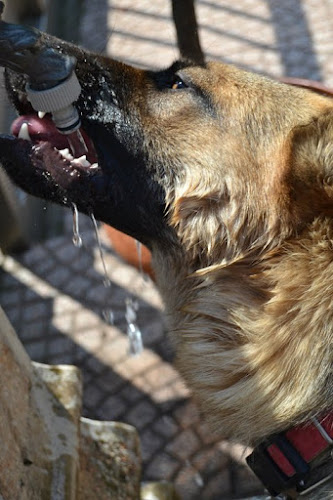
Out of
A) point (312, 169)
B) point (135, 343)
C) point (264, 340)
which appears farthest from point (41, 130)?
point (135, 343)

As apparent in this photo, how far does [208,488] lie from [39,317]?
1702mm

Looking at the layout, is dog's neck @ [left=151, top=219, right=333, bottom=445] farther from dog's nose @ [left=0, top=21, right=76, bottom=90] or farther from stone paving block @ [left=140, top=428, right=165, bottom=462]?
stone paving block @ [left=140, top=428, right=165, bottom=462]

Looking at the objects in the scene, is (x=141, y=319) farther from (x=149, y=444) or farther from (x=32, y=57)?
(x=32, y=57)

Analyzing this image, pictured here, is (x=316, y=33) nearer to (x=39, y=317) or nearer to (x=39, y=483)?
(x=39, y=317)

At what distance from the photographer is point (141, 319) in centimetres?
443

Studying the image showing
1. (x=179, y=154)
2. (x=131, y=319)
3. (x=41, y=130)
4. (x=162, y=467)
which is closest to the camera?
(x=179, y=154)

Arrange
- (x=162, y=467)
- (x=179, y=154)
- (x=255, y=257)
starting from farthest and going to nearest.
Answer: (x=162, y=467) < (x=179, y=154) < (x=255, y=257)

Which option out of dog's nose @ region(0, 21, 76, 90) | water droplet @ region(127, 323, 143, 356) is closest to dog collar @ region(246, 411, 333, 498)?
dog's nose @ region(0, 21, 76, 90)

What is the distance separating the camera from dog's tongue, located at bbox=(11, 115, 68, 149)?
8.41ft

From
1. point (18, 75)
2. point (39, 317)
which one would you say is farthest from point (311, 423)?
point (39, 317)

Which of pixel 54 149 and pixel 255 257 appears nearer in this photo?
pixel 255 257

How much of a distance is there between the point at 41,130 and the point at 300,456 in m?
1.61

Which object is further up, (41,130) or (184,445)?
(41,130)

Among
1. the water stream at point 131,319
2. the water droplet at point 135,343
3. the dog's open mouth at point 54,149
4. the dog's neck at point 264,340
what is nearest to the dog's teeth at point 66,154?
the dog's open mouth at point 54,149
